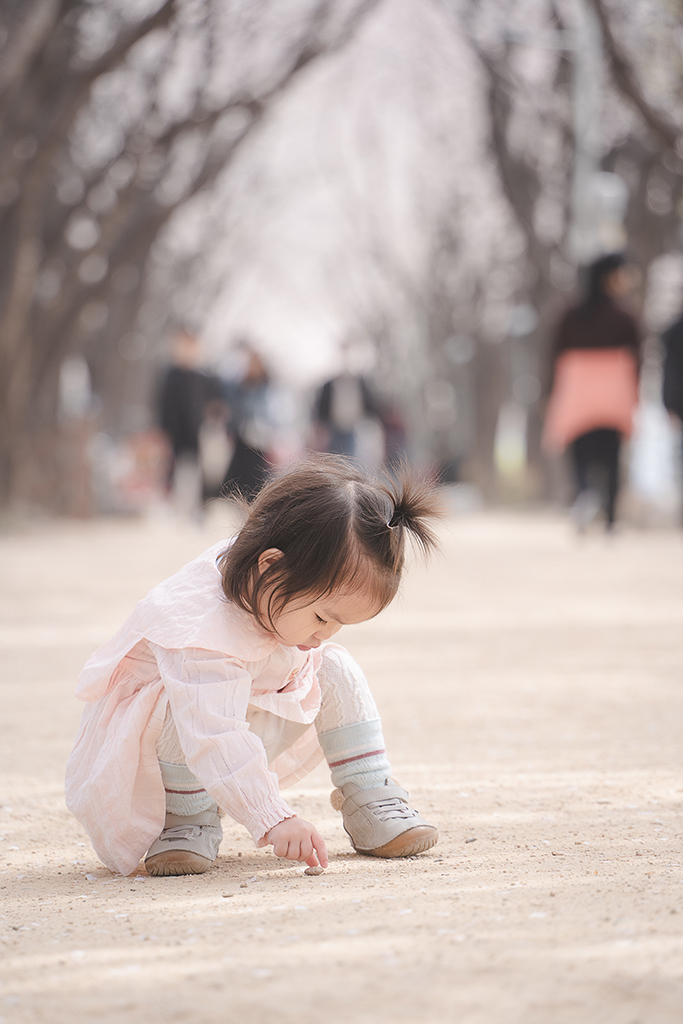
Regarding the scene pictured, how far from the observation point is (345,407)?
13.6 metres

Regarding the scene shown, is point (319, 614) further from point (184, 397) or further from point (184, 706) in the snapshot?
point (184, 397)

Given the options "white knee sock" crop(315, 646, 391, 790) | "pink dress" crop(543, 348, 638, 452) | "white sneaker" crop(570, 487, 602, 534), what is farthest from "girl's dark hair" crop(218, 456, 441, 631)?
"white sneaker" crop(570, 487, 602, 534)

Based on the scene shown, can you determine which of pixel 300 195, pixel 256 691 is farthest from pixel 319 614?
pixel 300 195

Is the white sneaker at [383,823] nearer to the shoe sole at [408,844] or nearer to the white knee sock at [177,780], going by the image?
the shoe sole at [408,844]

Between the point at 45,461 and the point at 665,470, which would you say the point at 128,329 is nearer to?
the point at 45,461

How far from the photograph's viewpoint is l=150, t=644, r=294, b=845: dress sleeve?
2375 millimetres

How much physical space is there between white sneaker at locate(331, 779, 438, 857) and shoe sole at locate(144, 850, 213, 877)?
329mm

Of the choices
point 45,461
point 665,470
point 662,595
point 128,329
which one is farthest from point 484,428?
point 662,595

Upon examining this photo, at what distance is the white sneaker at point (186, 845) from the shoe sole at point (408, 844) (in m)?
0.34

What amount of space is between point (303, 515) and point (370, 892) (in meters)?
0.70

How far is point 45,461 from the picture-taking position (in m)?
17.5

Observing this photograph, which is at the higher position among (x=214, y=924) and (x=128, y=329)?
(x=128, y=329)

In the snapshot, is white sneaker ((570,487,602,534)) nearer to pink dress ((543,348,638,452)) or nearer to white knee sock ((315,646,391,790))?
pink dress ((543,348,638,452))

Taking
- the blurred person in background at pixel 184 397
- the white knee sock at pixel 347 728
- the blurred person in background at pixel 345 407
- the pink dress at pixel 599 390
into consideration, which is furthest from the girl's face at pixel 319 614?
the blurred person in background at pixel 345 407
